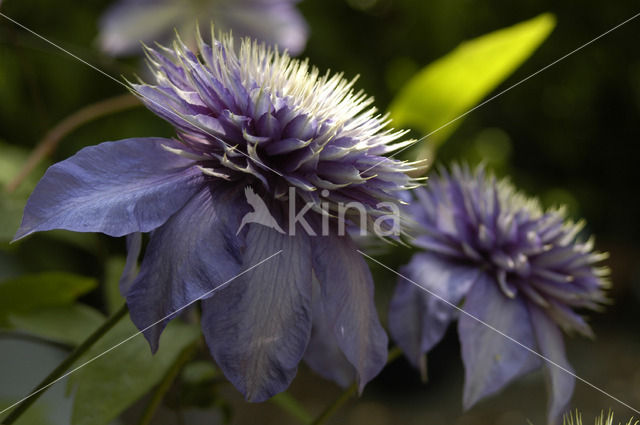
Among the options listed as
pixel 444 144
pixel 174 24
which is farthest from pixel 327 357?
pixel 444 144

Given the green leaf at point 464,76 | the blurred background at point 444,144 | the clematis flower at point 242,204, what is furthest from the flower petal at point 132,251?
the green leaf at point 464,76

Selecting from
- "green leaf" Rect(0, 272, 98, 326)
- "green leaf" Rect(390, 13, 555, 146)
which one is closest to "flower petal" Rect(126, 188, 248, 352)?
"green leaf" Rect(0, 272, 98, 326)

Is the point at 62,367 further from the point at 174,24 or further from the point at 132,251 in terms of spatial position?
the point at 174,24

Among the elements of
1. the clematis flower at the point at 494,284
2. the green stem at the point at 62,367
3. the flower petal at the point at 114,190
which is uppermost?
the flower petal at the point at 114,190

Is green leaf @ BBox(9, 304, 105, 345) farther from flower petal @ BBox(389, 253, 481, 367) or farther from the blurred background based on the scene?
flower petal @ BBox(389, 253, 481, 367)

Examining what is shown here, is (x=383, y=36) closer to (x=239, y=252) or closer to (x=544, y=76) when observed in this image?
(x=544, y=76)

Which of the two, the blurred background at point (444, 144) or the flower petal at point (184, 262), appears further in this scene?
the blurred background at point (444, 144)

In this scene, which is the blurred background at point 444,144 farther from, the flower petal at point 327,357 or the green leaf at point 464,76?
the green leaf at point 464,76
